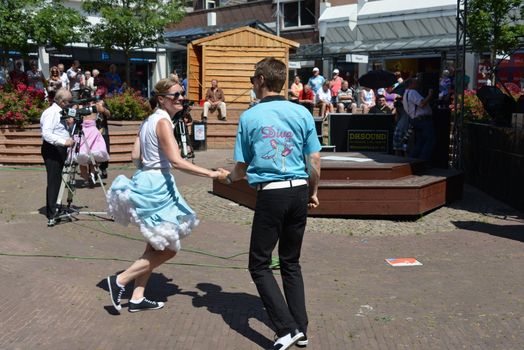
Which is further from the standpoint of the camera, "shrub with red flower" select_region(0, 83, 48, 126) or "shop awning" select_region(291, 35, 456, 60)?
"shop awning" select_region(291, 35, 456, 60)

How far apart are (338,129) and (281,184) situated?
40.7 ft

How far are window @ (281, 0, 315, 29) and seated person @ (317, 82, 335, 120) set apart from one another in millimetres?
18865

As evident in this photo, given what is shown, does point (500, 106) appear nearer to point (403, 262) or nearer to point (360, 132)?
point (360, 132)

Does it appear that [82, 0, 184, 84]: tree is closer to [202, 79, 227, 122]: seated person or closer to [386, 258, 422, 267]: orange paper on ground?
[202, 79, 227, 122]: seated person

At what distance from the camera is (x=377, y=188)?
9.70 meters

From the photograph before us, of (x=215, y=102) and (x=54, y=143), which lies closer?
(x=54, y=143)

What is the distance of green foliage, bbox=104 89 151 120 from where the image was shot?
703 inches

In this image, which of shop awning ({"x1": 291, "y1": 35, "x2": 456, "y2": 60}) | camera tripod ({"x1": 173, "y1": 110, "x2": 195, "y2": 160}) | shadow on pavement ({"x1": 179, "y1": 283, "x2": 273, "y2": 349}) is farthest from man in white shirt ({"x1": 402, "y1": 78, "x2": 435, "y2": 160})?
shop awning ({"x1": 291, "y1": 35, "x2": 456, "y2": 60})

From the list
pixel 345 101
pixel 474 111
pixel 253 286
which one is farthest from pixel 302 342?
pixel 345 101

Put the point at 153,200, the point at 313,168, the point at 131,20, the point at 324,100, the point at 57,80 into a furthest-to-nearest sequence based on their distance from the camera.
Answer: the point at 131,20, the point at 324,100, the point at 57,80, the point at 153,200, the point at 313,168

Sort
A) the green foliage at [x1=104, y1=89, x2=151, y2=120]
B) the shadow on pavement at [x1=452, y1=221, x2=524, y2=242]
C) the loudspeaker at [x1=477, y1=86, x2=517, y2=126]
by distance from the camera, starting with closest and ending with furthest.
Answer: the shadow on pavement at [x1=452, y1=221, x2=524, y2=242] < the loudspeaker at [x1=477, y1=86, x2=517, y2=126] < the green foliage at [x1=104, y1=89, x2=151, y2=120]

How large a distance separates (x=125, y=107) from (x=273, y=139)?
546 inches

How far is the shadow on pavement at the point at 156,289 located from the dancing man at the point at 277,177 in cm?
157

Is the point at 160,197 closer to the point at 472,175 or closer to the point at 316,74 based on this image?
the point at 472,175
